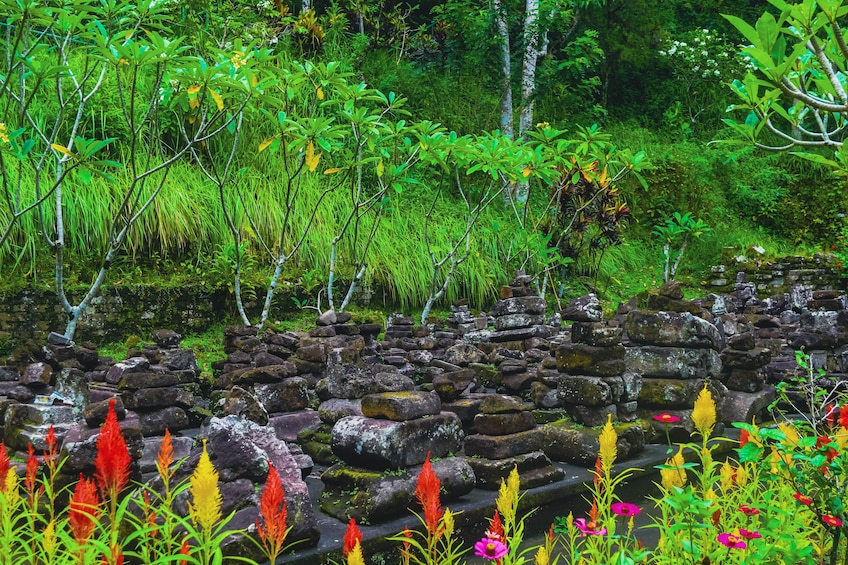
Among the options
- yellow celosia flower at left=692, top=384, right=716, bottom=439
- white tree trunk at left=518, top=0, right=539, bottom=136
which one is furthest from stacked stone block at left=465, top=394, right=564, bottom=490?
white tree trunk at left=518, top=0, right=539, bottom=136

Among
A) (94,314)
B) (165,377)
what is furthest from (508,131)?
(165,377)

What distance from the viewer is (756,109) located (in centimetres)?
300

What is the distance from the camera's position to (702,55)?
1872 centimetres

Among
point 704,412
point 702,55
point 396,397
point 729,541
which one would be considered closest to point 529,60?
point 702,55

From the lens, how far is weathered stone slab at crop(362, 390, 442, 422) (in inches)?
152

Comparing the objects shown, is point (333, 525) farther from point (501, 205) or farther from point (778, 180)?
point (778, 180)

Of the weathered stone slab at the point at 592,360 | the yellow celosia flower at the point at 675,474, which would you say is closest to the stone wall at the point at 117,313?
the weathered stone slab at the point at 592,360

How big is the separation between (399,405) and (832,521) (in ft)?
7.02

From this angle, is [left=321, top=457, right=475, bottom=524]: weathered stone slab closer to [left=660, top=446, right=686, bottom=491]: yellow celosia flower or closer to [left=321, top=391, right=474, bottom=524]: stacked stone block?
[left=321, top=391, right=474, bottom=524]: stacked stone block

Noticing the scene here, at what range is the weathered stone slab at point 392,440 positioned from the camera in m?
3.70

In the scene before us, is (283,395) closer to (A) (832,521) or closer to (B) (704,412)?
(B) (704,412)

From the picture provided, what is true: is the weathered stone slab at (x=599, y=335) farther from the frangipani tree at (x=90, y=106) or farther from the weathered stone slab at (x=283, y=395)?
the frangipani tree at (x=90, y=106)

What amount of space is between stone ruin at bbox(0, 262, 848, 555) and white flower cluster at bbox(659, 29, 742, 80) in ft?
42.2

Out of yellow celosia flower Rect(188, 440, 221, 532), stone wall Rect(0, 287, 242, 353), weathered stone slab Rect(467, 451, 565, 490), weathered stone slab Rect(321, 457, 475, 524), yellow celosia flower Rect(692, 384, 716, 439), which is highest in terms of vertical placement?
yellow celosia flower Rect(188, 440, 221, 532)
